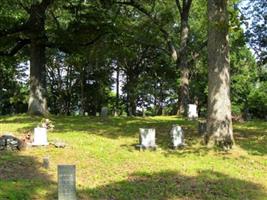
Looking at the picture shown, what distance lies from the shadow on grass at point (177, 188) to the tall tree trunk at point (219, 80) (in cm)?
327

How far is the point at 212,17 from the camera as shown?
1623 centimetres

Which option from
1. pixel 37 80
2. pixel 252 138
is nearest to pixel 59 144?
pixel 252 138

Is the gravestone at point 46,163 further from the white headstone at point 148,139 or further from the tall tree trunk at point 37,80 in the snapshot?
the tall tree trunk at point 37,80

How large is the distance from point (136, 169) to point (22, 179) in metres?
3.02

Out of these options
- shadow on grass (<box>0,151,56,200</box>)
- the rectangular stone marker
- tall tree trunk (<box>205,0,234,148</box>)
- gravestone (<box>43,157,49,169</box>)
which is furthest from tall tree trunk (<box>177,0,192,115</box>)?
the rectangular stone marker

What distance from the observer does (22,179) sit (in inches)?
446

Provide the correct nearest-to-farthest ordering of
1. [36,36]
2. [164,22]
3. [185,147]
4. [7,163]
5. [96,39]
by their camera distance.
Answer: [7,163], [185,147], [36,36], [96,39], [164,22]

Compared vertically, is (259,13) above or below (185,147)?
above

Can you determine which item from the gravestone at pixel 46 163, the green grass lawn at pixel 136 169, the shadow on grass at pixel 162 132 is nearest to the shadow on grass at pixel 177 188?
the green grass lawn at pixel 136 169

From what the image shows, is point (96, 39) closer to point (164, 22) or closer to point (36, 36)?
point (36, 36)

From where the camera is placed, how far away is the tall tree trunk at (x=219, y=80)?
15.7 metres

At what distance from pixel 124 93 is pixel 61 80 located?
6226mm

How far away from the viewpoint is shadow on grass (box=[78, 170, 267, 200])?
10805mm

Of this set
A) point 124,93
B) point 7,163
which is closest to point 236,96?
point 124,93
